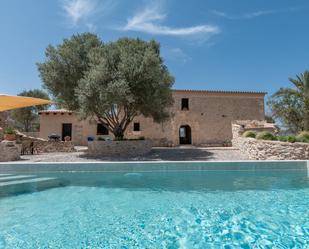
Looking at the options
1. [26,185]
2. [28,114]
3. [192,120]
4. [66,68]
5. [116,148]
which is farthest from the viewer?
[28,114]

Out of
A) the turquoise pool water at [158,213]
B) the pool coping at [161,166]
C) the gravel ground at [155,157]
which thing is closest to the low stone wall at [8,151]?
the gravel ground at [155,157]

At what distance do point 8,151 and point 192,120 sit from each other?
14.5 metres

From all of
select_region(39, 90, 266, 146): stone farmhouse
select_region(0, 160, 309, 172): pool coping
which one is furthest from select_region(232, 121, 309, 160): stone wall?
select_region(39, 90, 266, 146): stone farmhouse

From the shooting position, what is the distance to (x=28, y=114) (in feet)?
91.3

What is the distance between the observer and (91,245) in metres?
2.71

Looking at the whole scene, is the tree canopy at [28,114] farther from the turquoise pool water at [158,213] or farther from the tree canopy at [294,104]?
the tree canopy at [294,104]

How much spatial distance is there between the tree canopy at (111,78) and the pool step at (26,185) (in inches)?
184

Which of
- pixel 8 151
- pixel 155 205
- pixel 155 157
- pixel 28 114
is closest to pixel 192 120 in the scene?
pixel 155 157

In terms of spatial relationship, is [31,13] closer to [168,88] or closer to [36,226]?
[168,88]

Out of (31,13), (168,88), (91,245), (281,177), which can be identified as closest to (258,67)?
(168,88)

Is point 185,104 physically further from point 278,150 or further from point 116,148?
point 278,150

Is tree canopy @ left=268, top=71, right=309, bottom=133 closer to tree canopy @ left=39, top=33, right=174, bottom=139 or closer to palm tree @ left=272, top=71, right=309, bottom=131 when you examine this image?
palm tree @ left=272, top=71, right=309, bottom=131

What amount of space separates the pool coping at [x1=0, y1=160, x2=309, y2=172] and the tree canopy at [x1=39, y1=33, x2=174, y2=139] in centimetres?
361

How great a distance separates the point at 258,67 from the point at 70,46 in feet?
47.8
